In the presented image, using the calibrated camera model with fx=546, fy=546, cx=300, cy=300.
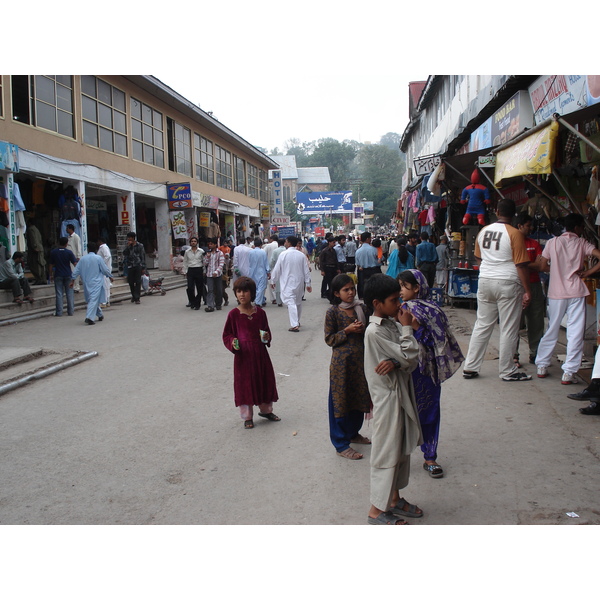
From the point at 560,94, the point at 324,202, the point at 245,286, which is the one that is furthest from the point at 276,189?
the point at 245,286

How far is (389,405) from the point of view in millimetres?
3195

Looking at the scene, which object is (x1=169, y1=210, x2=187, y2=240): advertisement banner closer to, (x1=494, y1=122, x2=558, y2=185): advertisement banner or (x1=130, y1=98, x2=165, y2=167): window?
(x1=130, y1=98, x2=165, y2=167): window

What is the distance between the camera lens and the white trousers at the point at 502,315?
5934 millimetres

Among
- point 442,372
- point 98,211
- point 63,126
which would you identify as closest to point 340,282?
→ point 442,372

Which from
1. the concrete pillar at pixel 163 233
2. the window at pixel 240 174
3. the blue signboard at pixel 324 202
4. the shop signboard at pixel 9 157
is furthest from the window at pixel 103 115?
the blue signboard at pixel 324 202

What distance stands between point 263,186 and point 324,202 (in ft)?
46.4

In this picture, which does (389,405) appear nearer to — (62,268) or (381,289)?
(381,289)

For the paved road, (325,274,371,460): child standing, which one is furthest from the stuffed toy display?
(325,274,371,460): child standing

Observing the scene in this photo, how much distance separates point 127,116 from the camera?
61.3ft

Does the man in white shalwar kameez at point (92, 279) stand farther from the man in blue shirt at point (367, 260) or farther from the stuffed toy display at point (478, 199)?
the stuffed toy display at point (478, 199)

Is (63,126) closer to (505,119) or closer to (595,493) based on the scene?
(505,119)

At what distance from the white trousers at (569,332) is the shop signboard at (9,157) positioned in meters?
10.7

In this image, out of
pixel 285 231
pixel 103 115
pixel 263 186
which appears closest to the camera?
pixel 103 115

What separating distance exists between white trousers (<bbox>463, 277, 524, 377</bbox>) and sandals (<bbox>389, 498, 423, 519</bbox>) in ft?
10.6
